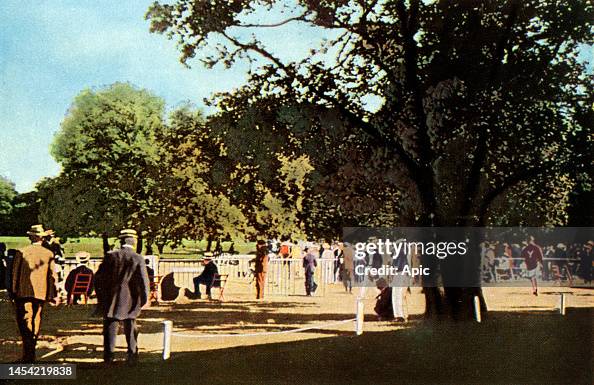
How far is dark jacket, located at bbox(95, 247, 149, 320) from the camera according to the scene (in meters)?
9.85

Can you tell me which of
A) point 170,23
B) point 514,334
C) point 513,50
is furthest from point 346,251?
point 170,23

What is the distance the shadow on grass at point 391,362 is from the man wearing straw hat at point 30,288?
0.84 metres

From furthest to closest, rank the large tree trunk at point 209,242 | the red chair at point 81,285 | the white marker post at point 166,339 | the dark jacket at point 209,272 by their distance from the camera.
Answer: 1. the dark jacket at point 209,272
2. the large tree trunk at point 209,242
3. the red chair at point 81,285
4. the white marker post at point 166,339

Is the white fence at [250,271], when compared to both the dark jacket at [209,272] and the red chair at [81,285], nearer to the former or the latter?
the dark jacket at [209,272]

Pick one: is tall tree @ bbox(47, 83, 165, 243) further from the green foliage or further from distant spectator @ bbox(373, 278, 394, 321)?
distant spectator @ bbox(373, 278, 394, 321)

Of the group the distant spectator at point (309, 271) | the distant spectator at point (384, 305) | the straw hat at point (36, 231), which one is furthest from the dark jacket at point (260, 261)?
the straw hat at point (36, 231)

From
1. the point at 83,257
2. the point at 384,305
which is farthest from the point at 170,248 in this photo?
the point at 384,305

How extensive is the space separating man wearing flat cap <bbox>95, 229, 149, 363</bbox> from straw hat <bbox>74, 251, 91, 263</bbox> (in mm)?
7939

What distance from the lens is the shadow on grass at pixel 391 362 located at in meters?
9.43

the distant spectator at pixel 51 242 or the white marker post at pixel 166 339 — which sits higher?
the distant spectator at pixel 51 242

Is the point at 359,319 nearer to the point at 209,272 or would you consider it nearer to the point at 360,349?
the point at 360,349

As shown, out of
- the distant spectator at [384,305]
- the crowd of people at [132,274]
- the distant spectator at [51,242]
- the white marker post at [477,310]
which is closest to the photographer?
the crowd of people at [132,274]

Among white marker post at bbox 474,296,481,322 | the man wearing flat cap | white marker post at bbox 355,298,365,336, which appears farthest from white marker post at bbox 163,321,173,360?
white marker post at bbox 474,296,481,322

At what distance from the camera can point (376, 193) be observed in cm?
1259
